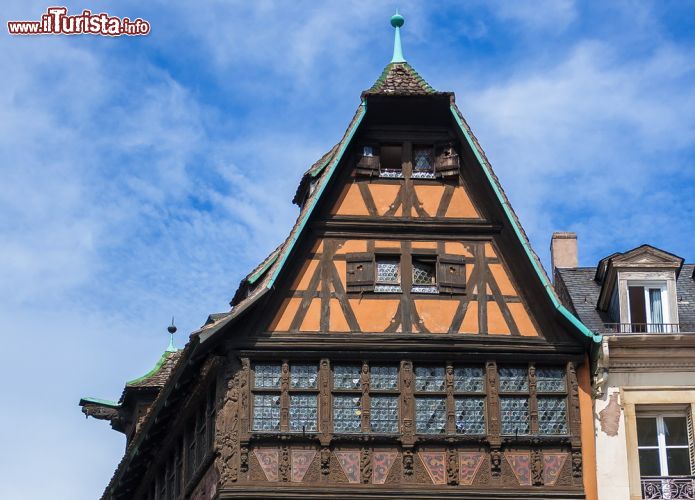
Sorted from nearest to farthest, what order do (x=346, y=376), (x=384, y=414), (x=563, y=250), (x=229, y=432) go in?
(x=229, y=432), (x=384, y=414), (x=346, y=376), (x=563, y=250)

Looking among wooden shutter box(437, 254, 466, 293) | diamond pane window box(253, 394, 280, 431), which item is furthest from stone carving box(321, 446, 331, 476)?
wooden shutter box(437, 254, 466, 293)

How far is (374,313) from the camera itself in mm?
29031

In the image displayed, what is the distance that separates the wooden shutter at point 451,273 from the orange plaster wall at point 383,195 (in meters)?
1.23

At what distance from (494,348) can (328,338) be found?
8.53 feet

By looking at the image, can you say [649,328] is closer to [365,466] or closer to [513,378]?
[513,378]

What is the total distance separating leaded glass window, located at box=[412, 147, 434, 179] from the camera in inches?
1187

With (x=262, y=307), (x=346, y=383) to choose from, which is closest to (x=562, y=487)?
(x=346, y=383)

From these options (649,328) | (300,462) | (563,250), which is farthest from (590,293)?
(300,462)

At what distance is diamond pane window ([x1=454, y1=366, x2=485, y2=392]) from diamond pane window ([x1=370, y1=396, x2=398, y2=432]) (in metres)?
1.03

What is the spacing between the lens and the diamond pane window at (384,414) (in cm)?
2820

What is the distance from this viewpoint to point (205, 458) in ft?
95.5

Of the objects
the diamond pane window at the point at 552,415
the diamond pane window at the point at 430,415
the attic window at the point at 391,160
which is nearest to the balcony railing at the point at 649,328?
the diamond pane window at the point at 552,415

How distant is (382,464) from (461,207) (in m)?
4.61

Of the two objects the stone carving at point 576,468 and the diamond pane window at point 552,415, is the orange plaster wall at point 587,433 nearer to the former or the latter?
the stone carving at point 576,468
